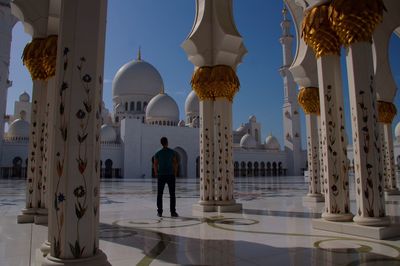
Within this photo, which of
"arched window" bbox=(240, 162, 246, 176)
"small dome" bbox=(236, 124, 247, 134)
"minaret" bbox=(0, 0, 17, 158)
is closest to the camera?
"minaret" bbox=(0, 0, 17, 158)

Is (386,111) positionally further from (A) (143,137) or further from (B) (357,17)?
(A) (143,137)

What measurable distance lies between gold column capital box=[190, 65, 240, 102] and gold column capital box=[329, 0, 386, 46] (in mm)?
1868

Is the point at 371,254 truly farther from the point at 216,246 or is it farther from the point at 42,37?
the point at 42,37

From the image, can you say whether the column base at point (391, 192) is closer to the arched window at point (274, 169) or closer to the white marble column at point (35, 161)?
the white marble column at point (35, 161)

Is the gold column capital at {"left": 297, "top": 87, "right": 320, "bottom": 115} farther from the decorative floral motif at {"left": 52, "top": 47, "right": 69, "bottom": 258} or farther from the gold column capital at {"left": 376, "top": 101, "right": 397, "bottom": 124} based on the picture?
the decorative floral motif at {"left": 52, "top": 47, "right": 69, "bottom": 258}

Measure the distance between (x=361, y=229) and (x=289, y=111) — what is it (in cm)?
2171

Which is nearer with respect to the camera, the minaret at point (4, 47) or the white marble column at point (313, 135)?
the white marble column at point (313, 135)

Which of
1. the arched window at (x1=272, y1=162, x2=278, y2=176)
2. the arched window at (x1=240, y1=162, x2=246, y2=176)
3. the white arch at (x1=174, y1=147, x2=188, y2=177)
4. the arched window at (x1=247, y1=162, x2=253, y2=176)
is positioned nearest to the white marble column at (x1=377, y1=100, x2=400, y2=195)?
the white arch at (x1=174, y1=147, x2=188, y2=177)

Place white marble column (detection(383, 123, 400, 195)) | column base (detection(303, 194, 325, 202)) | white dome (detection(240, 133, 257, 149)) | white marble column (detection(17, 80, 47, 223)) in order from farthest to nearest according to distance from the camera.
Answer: white dome (detection(240, 133, 257, 149)), white marble column (detection(383, 123, 400, 195)), column base (detection(303, 194, 325, 202)), white marble column (detection(17, 80, 47, 223))

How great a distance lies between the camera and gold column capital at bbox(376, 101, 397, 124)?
6.95m

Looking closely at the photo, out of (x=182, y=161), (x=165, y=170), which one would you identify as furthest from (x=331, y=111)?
(x=182, y=161)

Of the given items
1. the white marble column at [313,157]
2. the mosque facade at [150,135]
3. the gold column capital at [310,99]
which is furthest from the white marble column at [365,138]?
the mosque facade at [150,135]

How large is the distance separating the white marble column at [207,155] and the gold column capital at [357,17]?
2.23m

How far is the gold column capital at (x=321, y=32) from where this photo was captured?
10.2 ft
